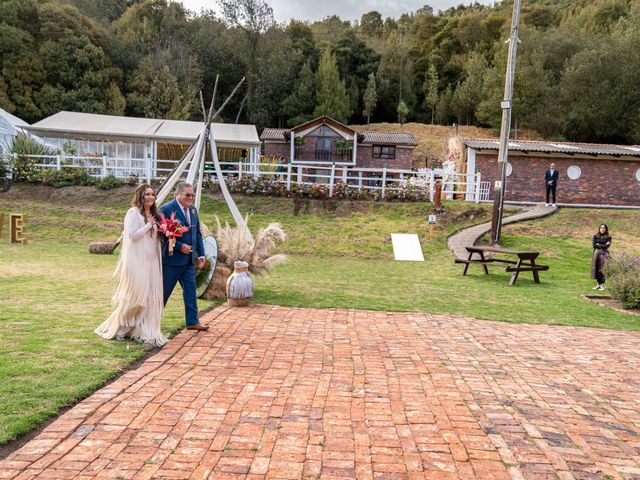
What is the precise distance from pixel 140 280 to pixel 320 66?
162ft

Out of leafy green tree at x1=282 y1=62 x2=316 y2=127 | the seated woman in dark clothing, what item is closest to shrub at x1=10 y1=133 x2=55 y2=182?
the seated woman in dark clothing

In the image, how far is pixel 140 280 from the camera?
615 cm

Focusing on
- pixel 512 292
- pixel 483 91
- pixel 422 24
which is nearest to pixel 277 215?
pixel 512 292

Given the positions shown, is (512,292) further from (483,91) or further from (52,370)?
(483,91)

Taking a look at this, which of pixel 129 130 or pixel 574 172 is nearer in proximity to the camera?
pixel 574 172

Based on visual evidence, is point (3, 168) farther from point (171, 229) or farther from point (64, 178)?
point (171, 229)

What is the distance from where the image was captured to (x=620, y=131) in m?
44.9

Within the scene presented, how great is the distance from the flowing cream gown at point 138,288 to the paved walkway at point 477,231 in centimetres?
1053

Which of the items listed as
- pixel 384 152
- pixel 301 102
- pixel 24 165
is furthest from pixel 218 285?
pixel 301 102

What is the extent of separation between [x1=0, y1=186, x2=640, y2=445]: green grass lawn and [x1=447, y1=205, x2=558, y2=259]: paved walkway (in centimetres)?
34

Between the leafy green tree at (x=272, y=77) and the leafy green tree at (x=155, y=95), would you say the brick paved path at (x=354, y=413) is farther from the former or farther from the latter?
the leafy green tree at (x=272, y=77)

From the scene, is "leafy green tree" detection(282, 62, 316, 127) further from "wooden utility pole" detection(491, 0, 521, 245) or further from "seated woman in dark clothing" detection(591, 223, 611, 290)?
"seated woman in dark clothing" detection(591, 223, 611, 290)

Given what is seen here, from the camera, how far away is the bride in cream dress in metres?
6.13

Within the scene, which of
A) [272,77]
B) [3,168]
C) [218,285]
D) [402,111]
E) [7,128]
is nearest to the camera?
[218,285]
